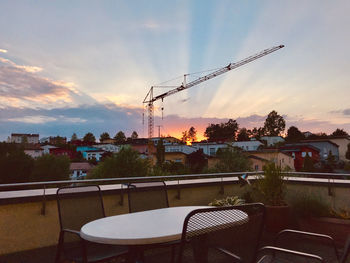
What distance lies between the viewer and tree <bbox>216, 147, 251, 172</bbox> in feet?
93.5

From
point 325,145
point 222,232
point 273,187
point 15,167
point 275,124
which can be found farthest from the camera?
point 275,124

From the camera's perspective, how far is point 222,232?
4.58 feet

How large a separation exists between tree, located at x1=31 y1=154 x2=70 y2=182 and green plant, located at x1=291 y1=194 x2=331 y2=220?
32919 millimetres

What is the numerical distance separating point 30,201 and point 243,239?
262 cm

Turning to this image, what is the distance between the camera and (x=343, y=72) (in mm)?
9172

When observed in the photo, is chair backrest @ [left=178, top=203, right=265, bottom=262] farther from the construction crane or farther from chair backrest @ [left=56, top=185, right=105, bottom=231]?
the construction crane

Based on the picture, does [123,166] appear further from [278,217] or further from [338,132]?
[338,132]

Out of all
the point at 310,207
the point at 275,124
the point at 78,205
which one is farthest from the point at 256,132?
the point at 78,205

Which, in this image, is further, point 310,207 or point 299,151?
point 299,151

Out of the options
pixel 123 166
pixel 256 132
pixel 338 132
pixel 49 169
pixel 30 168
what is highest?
pixel 256 132

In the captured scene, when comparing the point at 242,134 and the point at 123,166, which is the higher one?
the point at 242,134

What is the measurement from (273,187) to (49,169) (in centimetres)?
3382

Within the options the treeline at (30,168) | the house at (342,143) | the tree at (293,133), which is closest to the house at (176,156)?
the treeline at (30,168)

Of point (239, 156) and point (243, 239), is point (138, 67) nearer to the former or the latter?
point (243, 239)
